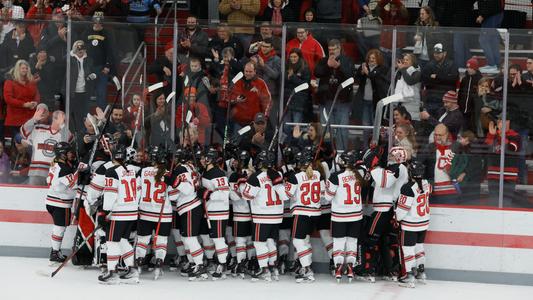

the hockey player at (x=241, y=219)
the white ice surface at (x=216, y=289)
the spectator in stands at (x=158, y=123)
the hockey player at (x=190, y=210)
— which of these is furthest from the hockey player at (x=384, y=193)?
the spectator in stands at (x=158, y=123)

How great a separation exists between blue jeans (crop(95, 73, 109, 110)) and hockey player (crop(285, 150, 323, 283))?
2.18 metres

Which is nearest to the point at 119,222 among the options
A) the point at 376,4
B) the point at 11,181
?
the point at 11,181

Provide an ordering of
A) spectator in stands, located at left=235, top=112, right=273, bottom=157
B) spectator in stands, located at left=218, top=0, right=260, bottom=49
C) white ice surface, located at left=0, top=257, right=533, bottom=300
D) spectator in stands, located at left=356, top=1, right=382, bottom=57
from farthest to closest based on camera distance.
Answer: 1. spectator in stands, located at left=218, top=0, right=260, bottom=49
2. spectator in stands, located at left=235, top=112, right=273, bottom=157
3. spectator in stands, located at left=356, top=1, right=382, bottom=57
4. white ice surface, located at left=0, top=257, right=533, bottom=300

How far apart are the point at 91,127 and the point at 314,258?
264 centimetres

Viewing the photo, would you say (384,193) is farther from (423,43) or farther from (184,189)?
(184,189)

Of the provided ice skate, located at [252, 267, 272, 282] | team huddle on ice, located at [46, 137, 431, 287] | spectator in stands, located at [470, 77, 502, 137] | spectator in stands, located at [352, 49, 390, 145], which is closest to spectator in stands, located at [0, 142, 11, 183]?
team huddle on ice, located at [46, 137, 431, 287]

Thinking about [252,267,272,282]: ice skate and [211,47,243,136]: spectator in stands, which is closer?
[252,267,272,282]: ice skate

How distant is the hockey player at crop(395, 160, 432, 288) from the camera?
12.8 meters

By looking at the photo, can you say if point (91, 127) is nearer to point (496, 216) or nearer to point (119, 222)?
point (119, 222)

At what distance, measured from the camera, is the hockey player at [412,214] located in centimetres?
1284

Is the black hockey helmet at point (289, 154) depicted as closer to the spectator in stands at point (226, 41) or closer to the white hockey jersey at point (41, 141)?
the spectator in stands at point (226, 41)

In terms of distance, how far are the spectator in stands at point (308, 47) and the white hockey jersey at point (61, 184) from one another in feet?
8.17

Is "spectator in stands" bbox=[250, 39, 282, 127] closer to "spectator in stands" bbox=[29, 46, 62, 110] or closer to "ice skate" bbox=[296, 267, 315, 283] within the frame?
"ice skate" bbox=[296, 267, 315, 283]

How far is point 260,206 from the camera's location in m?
13.1
